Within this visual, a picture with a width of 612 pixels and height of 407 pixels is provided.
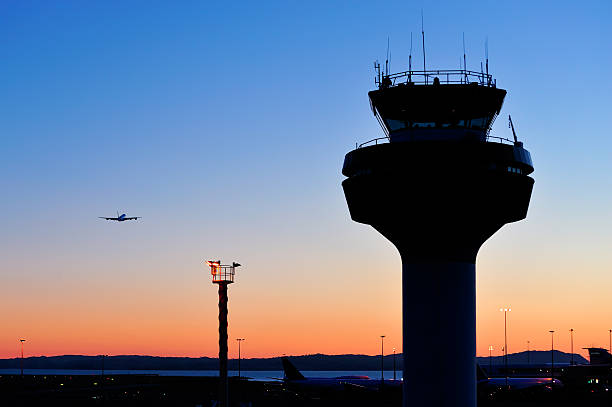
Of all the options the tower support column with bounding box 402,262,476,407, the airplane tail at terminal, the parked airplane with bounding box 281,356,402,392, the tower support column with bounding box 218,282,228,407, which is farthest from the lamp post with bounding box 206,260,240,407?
the airplane tail at terminal

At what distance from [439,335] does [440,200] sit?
4962 millimetres

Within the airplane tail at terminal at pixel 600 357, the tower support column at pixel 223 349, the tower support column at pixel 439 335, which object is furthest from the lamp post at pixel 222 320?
the airplane tail at terminal at pixel 600 357

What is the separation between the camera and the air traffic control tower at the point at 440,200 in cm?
2895

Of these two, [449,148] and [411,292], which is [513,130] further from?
[411,292]

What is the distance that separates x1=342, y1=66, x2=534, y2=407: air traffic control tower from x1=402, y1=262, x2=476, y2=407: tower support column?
1.4 inches

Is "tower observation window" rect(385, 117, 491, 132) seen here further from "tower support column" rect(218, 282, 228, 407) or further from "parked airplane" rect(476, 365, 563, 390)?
"parked airplane" rect(476, 365, 563, 390)

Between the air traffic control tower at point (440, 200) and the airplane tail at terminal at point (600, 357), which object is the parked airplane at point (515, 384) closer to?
the airplane tail at terminal at point (600, 357)

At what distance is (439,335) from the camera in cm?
2898

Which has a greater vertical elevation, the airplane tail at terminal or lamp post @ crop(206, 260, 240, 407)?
lamp post @ crop(206, 260, 240, 407)

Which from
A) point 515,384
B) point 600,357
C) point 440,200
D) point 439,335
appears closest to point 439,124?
point 440,200

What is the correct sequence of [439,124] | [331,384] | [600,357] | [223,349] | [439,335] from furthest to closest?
[600,357] < [331,384] < [223,349] < [439,124] < [439,335]

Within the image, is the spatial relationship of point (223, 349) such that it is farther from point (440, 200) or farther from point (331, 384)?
point (331, 384)

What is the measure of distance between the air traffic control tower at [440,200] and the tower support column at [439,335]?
4 centimetres

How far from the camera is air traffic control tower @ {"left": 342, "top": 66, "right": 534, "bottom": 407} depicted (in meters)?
29.0
